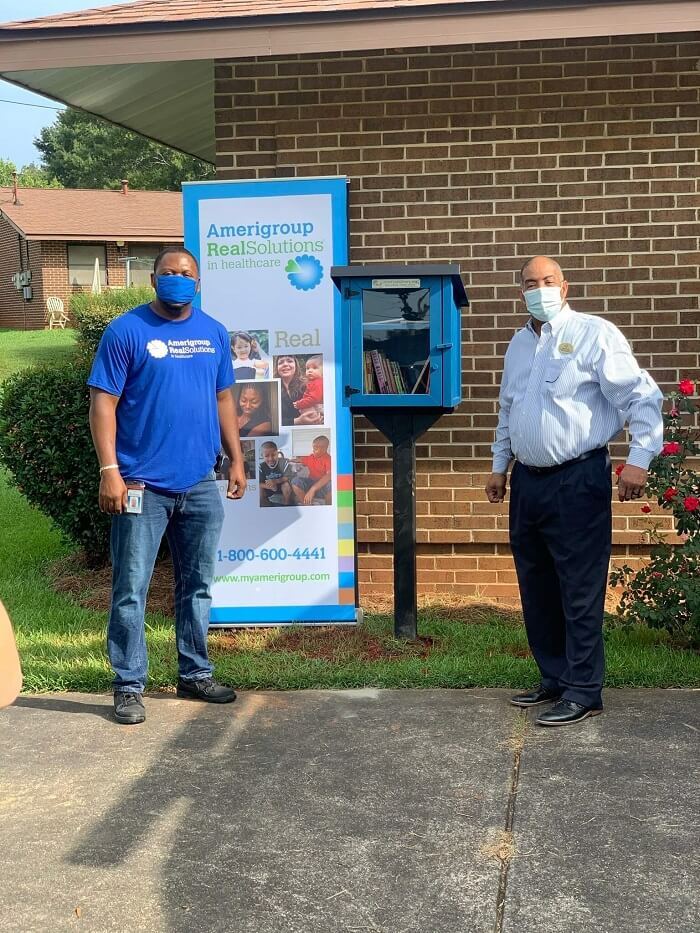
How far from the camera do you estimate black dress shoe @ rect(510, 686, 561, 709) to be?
4.94 metres

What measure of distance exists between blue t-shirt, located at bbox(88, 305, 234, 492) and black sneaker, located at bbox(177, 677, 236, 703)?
892 mm

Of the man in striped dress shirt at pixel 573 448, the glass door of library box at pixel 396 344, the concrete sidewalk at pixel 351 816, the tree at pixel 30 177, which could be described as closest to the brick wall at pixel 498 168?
the glass door of library box at pixel 396 344

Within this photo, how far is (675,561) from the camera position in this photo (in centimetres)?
562

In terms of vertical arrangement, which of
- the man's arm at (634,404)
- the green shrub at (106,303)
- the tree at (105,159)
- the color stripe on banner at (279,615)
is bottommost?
the color stripe on banner at (279,615)

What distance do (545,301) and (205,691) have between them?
89.8 inches

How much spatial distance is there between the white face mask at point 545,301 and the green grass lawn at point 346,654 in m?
1.69

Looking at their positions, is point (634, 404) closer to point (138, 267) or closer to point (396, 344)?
point (396, 344)

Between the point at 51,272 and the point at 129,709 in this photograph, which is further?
the point at 51,272

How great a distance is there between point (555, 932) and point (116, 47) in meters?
4.72

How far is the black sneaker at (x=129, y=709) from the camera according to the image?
486cm

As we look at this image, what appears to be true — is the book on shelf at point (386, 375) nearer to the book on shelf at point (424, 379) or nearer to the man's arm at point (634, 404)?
the book on shelf at point (424, 379)

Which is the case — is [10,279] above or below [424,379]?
above

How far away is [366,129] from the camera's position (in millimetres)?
6656

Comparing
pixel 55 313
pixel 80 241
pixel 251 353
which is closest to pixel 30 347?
pixel 55 313
